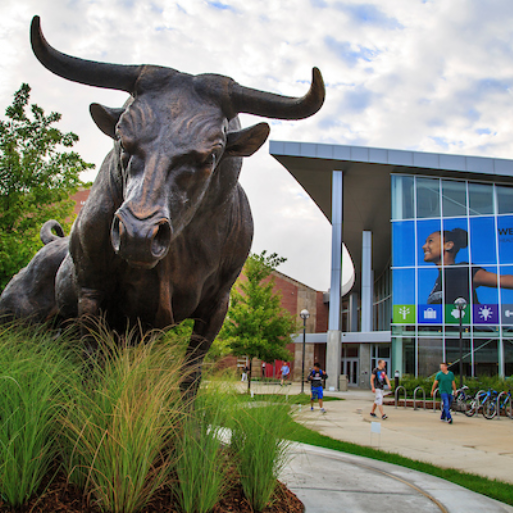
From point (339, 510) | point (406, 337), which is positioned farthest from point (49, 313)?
point (406, 337)

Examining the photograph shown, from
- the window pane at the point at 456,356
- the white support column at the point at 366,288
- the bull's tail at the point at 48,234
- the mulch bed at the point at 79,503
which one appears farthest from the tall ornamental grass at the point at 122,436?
the white support column at the point at 366,288

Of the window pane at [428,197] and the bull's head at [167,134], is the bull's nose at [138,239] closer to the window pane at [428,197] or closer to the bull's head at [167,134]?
the bull's head at [167,134]

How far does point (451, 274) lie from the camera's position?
2627 cm

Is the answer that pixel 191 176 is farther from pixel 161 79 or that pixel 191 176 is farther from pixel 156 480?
pixel 156 480

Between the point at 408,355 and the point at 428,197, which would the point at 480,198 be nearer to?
the point at 428,197

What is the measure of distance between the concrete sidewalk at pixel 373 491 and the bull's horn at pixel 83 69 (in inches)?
106

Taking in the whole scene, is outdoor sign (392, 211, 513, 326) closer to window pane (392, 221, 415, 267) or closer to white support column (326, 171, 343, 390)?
window pane (392, 221, 415, 267)

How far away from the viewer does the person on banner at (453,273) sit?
25.7 meters

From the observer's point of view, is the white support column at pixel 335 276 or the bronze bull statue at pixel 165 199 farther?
the white support column at pixel 335 276

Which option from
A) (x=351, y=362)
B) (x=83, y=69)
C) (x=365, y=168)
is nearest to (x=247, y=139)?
(x=83, y=69)

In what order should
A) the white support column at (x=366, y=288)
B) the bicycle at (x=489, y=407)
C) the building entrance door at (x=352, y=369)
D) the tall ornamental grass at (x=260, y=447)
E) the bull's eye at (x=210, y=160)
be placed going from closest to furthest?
1. the bull's eye at (x=210, y=160)
2. the tall ornamental grass at (x=260, y=447)
3. the bicycle at (x=489, y=407)
4. the white support column at (x=366, y=288)
5. the building entrance door at (x=352, y=369)

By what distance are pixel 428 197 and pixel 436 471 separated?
2323 centimetres

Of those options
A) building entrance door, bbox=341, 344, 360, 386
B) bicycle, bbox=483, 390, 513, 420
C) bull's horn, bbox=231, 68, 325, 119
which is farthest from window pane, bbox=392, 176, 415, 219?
bull's horn, bbox=231, 68, 325, 119

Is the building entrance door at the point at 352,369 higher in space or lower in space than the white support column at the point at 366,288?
lower
